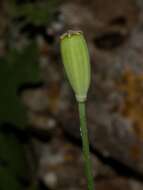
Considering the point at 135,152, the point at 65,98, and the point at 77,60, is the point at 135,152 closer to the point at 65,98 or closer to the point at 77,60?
the point at 65,98

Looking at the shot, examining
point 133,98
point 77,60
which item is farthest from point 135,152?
point 77,60

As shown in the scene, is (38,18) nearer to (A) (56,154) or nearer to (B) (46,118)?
(B) (46,118)

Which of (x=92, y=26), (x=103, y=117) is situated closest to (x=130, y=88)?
(x=103, y=117)

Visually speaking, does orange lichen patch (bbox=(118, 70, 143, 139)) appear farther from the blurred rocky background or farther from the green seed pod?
the green seed pod

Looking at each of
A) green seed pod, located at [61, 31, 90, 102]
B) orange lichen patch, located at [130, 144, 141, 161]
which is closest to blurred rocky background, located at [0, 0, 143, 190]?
orange lichen patch, located at [130, 144, 141, 161]

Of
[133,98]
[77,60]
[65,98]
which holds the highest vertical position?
[77,60]

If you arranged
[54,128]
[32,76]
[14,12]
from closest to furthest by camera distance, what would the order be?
[54,128] < [32,76] < [14,12]
